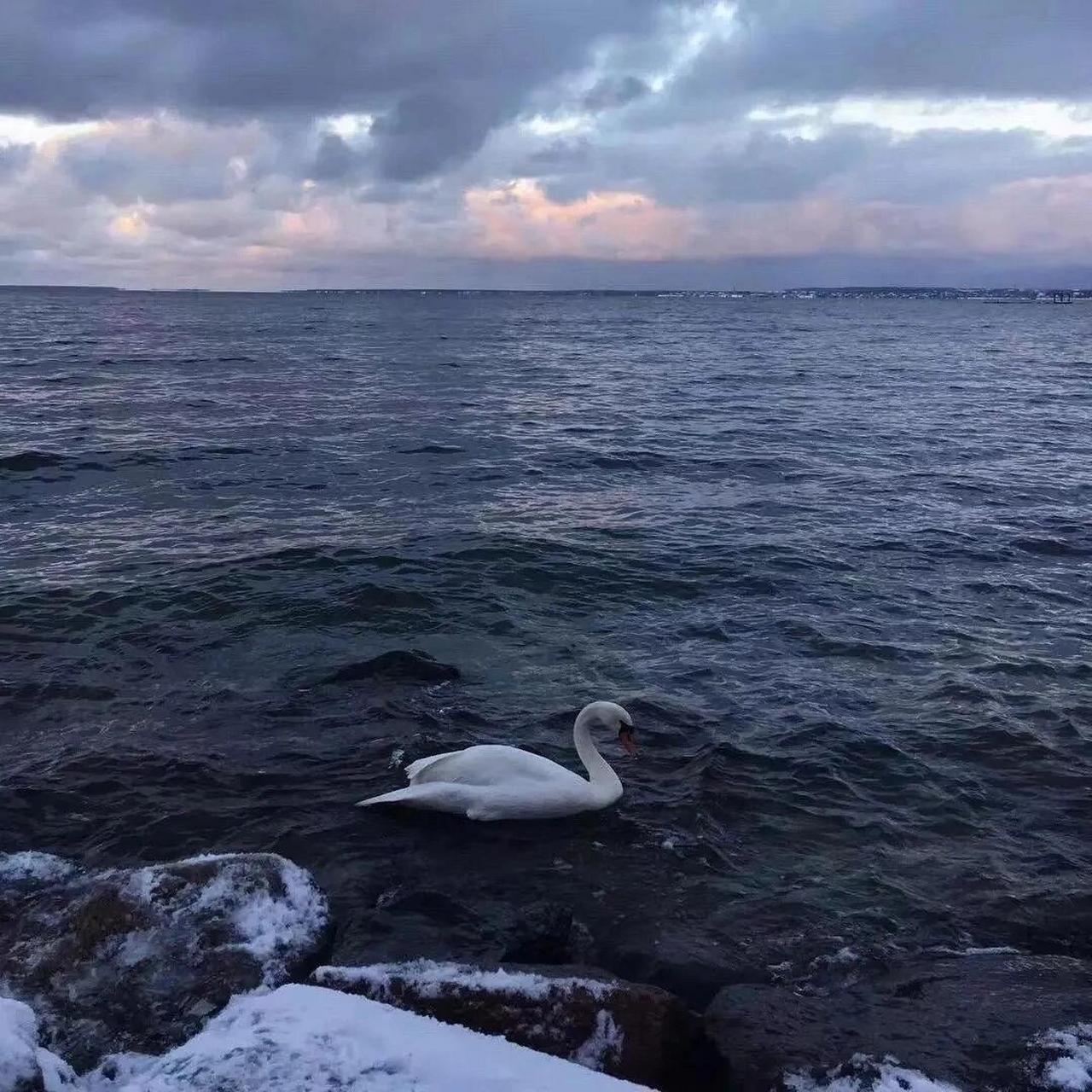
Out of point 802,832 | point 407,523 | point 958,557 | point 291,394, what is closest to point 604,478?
point 407,523

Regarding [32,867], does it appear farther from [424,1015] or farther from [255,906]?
[424,1015]

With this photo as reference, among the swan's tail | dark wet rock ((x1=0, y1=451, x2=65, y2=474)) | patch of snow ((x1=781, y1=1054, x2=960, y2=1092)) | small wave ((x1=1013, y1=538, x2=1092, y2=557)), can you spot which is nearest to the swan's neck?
the swan's tail

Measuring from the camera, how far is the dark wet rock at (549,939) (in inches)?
249

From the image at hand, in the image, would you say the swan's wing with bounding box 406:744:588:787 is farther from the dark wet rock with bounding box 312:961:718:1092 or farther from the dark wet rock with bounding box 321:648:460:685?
the dark wet rock with bounding box 312:961:718:1092

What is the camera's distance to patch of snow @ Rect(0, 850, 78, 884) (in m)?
7.07

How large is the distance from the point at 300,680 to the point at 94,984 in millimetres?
5447

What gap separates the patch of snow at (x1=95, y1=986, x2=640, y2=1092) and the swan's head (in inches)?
171

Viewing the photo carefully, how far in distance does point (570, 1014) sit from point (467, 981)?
59 cm

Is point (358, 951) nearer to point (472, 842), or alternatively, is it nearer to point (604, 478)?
point (472, 842)

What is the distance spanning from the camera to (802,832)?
823 cm

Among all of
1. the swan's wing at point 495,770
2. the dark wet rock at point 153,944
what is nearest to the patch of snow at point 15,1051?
the dark wet rock at point 153,944

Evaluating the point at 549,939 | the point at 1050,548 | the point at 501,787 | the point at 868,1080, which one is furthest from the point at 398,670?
the point at 1050,548

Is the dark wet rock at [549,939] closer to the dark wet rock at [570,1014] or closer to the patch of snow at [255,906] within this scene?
the dark wet rock at [570,1014]

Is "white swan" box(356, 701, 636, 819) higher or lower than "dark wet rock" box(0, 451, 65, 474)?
lower
